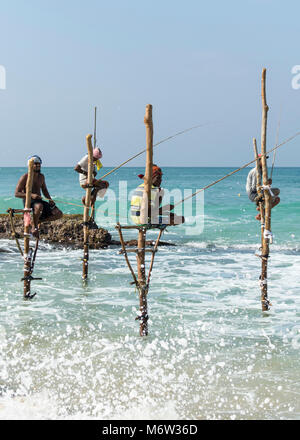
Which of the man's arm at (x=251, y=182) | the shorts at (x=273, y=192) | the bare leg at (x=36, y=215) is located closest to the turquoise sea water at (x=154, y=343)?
the bare leg at (x=36, y=215)

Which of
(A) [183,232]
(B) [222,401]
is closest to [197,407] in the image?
(B) [222,401]

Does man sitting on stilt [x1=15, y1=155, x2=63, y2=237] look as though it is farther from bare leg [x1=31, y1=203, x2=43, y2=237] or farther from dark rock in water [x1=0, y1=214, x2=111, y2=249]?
dark rock in water [x1=0, y1=214, x2=111, y2=249]

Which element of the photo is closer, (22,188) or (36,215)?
(36,215)

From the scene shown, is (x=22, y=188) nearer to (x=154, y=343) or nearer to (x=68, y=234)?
(x=154, y=343)

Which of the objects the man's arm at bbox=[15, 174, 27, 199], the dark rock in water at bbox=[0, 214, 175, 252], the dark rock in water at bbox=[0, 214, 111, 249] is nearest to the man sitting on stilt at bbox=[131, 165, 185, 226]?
the man's arm at bbox=[15, 174, 27, 199]

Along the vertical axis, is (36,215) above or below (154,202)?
below

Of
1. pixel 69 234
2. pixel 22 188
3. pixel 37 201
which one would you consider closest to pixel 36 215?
pixel 37 201

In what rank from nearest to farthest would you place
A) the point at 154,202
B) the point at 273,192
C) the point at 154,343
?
1. the point at 154,202
2. the point at 154,343
3. the point at 273,192

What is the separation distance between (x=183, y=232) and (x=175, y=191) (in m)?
45.1

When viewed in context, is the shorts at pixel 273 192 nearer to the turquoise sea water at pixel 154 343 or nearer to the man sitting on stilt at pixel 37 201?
the turquoise sea water at pixel 154 343

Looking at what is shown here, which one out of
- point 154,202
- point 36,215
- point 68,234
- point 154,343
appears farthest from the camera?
point 68,234

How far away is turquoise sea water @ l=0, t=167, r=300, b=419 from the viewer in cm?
641

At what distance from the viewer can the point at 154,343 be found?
8688 mm

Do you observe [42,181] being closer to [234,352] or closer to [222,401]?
[234,352]
